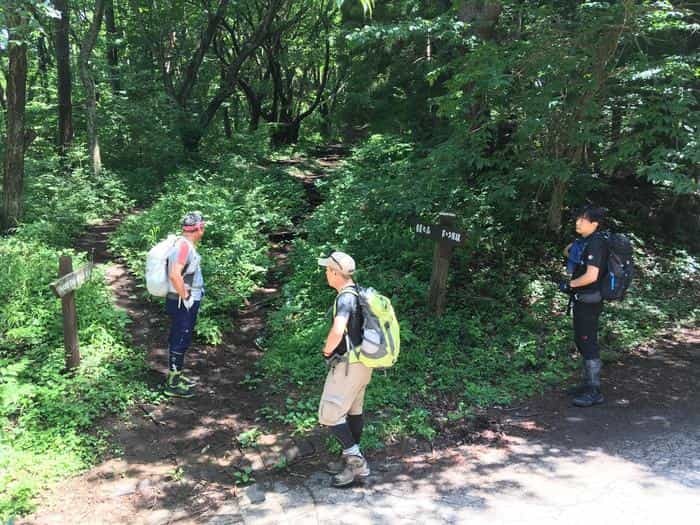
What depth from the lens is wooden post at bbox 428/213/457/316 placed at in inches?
240

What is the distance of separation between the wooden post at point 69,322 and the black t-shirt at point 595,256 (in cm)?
478

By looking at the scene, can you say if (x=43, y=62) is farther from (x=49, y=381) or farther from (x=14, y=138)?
(x=49, y=381)

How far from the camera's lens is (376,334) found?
12.5 ft

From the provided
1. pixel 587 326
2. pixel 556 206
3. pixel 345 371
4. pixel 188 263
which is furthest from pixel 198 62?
pixel 345 371

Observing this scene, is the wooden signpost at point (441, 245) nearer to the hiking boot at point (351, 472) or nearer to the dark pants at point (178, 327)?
the dark pants at point (178, 327)

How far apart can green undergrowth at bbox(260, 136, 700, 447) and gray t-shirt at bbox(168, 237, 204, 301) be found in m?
1.32

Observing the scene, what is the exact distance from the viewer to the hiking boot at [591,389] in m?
5.25

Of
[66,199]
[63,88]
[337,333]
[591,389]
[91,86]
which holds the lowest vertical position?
[591,389]

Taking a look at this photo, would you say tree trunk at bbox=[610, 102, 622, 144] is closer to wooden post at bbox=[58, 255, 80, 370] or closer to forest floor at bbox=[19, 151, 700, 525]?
forest floor at bbox=[19, 151, 700, 525]

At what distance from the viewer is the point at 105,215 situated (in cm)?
1129

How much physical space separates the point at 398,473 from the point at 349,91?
1272 cm

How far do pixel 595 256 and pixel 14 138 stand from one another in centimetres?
889

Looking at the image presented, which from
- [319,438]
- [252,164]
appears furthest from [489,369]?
[252,164]

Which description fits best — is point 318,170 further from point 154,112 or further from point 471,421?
point 471,421
